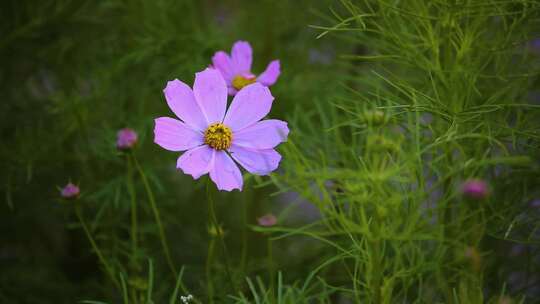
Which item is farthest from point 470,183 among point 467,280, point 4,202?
point 4,202

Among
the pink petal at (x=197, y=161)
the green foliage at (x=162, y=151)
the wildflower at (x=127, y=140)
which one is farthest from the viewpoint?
the green foliage at (x=162, y=151)

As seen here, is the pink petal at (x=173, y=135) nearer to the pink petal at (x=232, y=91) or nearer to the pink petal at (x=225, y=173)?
the pink petal at (x=225, y=173)

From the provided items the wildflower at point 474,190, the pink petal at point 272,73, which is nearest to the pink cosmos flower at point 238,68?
the pink petal at point 272,73

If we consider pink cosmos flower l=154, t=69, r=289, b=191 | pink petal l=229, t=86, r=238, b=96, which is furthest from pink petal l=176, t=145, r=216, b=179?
pink petal l=229, t=86, r=238, b=96

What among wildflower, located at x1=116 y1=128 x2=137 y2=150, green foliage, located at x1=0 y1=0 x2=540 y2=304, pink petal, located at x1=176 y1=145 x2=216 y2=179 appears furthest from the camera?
green foliage, located at x1=0 y1=0 x2=540 y2=304

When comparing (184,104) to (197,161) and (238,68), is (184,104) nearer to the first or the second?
(197,161)

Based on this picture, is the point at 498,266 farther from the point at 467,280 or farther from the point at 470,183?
the point at 470,183

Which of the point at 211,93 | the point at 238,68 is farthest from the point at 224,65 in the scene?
the point at 211,93

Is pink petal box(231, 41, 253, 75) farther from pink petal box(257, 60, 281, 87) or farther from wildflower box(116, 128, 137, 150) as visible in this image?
wildflower box(116, 128, 137, 150)
